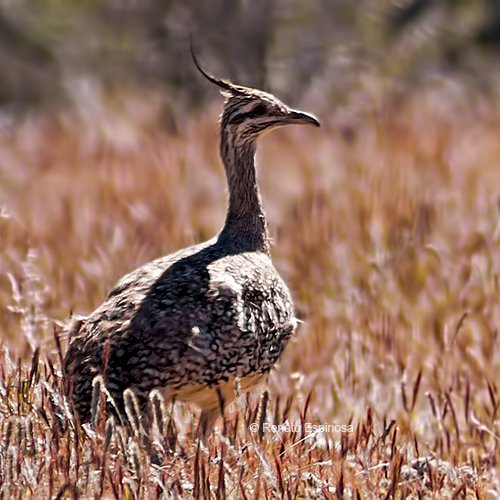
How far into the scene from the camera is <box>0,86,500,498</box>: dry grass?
14.7ft

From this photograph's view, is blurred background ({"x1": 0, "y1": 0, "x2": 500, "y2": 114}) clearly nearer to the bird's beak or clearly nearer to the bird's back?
the bird's beak

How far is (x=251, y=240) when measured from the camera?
6.27m

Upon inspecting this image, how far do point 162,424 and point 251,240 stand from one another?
2.06 m

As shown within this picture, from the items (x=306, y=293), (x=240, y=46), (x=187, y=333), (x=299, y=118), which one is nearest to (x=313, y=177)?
(x=306, y=293)

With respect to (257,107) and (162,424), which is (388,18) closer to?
(257,107)

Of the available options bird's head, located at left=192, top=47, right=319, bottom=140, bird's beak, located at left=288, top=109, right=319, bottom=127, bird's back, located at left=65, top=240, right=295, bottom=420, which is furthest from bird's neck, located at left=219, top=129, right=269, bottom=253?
bird's back, located at left=65, top=240, right=295, bottom=420

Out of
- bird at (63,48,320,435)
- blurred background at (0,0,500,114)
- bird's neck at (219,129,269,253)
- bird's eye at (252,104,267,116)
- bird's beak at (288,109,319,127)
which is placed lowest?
bird at (63,48,320,435)

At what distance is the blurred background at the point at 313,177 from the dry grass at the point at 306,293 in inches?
1.1

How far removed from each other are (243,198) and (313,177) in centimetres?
418

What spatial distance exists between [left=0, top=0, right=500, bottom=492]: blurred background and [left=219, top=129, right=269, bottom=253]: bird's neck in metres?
0.71

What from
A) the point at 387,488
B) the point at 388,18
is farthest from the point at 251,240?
the point at 388,18

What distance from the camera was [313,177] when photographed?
34.6 ft

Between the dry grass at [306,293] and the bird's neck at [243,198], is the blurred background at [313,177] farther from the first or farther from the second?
the bird's neck at [243,198]

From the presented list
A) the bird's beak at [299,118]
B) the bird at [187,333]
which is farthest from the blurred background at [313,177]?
the bird's beak at [299,118]
